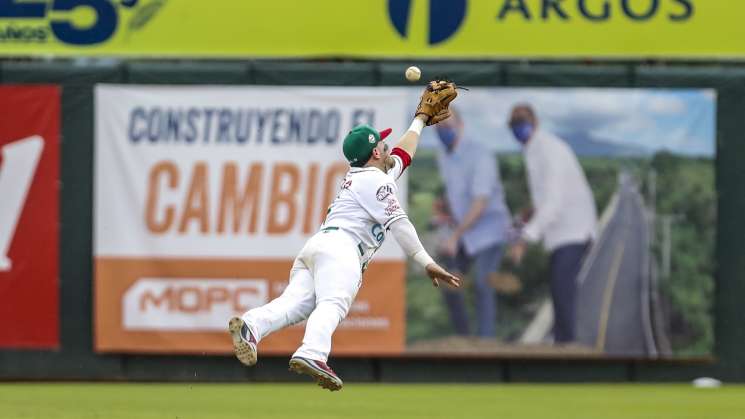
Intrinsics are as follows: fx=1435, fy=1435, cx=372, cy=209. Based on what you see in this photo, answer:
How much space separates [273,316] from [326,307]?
0.36 metres

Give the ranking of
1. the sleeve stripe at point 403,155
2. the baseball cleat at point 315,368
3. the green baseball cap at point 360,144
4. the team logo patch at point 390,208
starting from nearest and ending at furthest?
the baseball cleat at point 315,368
the team logo patch at point 390,208
the green baseball cap at point 360,144
the sleeve stripe at point 403,155

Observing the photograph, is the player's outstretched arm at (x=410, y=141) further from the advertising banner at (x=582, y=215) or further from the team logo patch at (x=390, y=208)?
the advertising banner at (x=582, y=215)

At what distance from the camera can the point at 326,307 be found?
363 inches

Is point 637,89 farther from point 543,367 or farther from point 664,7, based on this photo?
point 543,367

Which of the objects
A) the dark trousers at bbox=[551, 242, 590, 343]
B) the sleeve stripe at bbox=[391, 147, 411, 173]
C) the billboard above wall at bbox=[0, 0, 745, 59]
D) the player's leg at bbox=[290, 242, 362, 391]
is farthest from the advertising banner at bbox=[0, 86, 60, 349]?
the player's leg at bbox=[290, 242, 362, 391]

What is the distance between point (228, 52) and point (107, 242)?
2320mm

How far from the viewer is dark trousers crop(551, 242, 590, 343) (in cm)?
1462

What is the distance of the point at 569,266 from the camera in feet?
47.9

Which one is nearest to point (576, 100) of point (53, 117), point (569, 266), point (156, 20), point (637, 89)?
point (637, 89)

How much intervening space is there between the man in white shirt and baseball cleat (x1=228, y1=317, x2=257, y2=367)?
607cm

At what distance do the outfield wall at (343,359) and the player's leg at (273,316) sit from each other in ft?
17.5

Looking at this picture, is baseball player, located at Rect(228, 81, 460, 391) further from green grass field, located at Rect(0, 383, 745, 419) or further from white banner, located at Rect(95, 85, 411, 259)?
white banner, located at Rect(95, 85, 411, 259)

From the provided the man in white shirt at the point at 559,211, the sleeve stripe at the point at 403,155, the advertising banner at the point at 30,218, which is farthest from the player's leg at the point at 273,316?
the advertising banner at the point at 30,218

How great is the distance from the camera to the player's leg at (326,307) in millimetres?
8844
